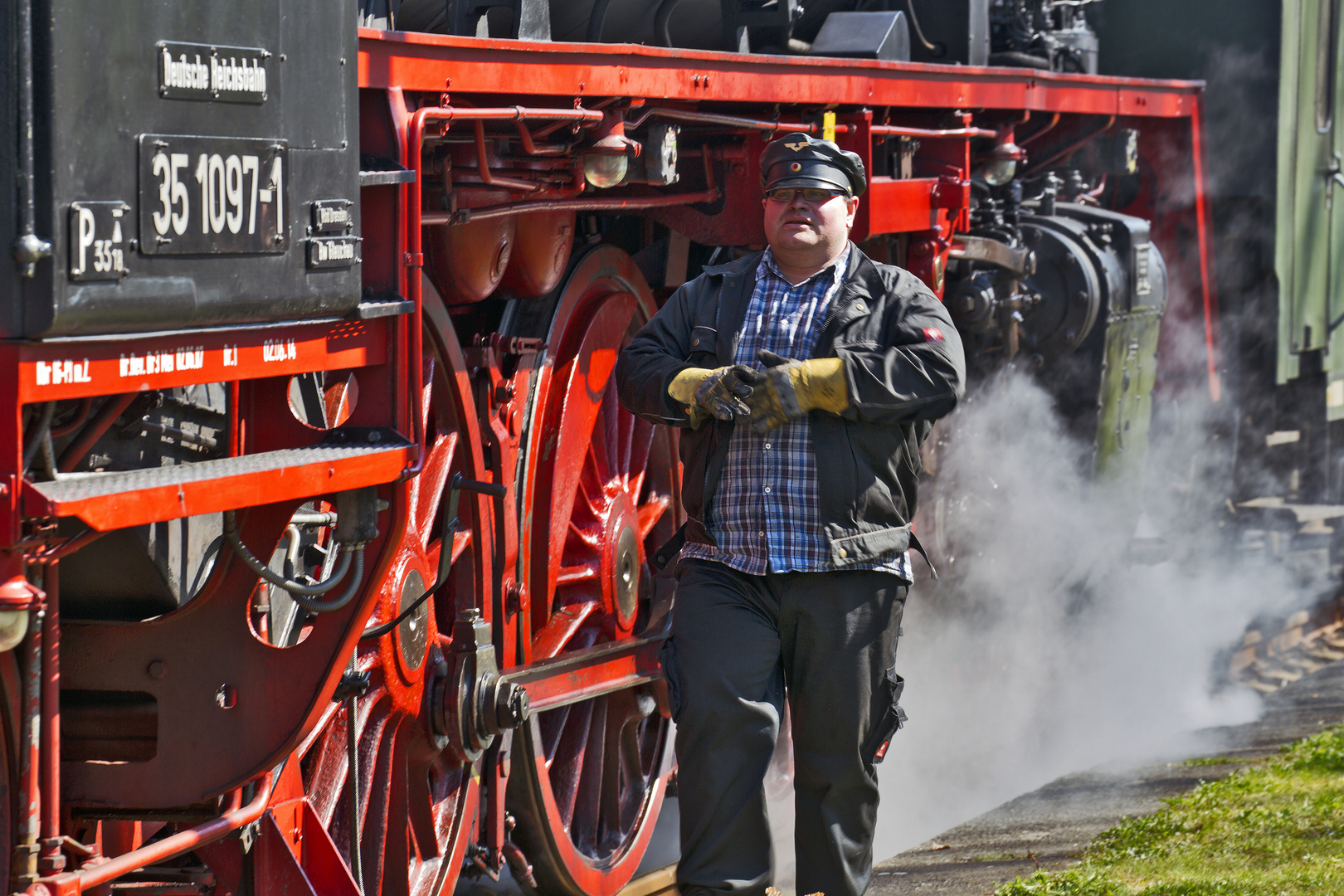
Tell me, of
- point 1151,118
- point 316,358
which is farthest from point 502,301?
point 1151,118

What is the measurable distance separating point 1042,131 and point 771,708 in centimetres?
350

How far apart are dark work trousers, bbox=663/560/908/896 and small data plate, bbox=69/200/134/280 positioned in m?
1.54

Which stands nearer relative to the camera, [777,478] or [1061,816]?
[777,478]

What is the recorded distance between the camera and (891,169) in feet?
17.0

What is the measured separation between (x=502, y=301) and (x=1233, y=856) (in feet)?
8.09

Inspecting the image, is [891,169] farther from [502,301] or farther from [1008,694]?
[1008,694]

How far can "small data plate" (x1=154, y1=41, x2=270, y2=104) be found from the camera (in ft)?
7.94

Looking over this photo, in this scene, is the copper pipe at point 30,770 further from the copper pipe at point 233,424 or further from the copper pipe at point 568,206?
the copper pipe at point 568,206

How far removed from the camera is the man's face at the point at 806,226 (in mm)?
3570

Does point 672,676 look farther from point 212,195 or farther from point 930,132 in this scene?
point 930,132

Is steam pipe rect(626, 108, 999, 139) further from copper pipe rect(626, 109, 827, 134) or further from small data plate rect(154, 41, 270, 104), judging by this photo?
small data plate rect(154, 41, 270, 104)

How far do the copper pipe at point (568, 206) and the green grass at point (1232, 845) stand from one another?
6.37ft

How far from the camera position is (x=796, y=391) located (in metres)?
3.43

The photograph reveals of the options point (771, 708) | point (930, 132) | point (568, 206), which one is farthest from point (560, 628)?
point (930, 132)
